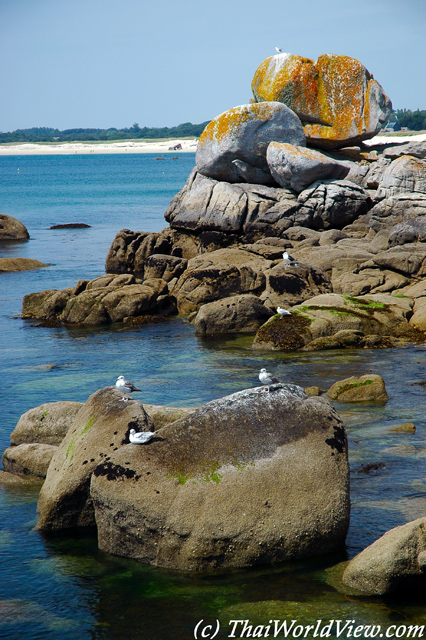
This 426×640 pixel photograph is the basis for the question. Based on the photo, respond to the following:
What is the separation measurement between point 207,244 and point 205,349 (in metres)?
14.8

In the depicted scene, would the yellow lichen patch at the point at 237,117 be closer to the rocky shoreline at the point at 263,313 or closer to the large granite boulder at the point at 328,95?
the rocky shoreline at the point at 263,313

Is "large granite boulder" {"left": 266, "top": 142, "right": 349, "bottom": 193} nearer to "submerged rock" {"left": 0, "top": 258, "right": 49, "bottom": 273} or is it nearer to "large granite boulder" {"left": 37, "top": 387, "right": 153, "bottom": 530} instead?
"submerged rock" {"left": 0, "top": 258, "right": 49, "bottom": 273}

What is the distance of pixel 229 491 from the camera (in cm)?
941

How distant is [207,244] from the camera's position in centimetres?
3603

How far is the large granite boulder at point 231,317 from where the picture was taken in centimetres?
2402

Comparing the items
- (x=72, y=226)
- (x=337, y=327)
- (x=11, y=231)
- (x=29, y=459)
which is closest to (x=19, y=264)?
(x=11, y=231)

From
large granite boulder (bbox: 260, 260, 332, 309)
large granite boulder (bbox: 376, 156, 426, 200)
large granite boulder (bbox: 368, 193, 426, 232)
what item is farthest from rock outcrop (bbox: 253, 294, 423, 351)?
large granite boulder (bbox: 376, 156, 426, 200)

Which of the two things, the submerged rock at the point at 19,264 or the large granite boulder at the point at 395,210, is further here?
the submerged rock at the point at 19,264

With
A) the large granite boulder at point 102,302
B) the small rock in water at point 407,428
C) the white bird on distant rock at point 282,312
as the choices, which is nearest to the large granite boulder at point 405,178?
the large granite boulder at point 102,302

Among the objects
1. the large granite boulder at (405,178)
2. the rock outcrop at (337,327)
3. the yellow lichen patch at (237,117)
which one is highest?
the yellow lichen patch at (237,117)

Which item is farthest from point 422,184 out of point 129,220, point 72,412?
point 129,220

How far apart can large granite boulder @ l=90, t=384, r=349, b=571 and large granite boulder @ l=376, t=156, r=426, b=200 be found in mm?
27896

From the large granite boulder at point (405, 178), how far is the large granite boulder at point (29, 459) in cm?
2755

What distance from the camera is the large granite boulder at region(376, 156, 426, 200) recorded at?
35.2 metres
